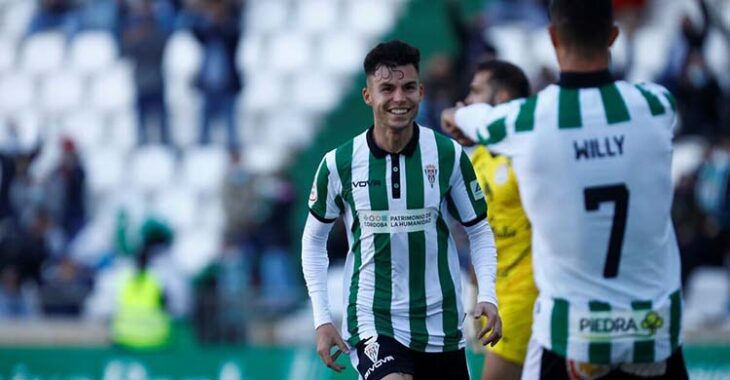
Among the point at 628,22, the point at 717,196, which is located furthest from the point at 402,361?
the point at 628,22

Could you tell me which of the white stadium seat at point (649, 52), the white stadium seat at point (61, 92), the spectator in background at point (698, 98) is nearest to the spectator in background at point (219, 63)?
the white stadium seat at point (61, 92)

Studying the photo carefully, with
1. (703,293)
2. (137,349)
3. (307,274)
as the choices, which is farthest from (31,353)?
(307,274)

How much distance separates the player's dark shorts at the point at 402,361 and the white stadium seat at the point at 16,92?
44.2 ft

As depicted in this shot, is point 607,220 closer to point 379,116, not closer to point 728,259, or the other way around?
point 379,116

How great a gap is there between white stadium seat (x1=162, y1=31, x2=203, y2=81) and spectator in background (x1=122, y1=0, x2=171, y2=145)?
338mm

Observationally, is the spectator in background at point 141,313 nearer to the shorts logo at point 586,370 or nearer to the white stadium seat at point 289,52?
the white stadium seat at point 289,52

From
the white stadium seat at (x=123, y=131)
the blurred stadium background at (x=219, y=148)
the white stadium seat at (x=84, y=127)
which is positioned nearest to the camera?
the blurred stadium background at (x=219, y=148)

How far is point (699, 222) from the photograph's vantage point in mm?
13156

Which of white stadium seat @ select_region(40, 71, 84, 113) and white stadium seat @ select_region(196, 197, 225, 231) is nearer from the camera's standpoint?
white stadium seat @ select_region(196, 197, 225, 231)

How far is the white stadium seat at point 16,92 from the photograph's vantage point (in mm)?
18891

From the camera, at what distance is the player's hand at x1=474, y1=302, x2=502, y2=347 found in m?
5.87

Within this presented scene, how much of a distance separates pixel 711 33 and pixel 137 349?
7.04 metres

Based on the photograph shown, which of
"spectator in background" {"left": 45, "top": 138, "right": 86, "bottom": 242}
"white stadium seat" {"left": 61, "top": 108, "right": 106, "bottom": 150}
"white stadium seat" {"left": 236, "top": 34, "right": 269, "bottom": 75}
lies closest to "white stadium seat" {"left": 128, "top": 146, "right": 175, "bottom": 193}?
"white stadium seat" {"left": 61, "top": 108, "right": 106, "bottom": 150}

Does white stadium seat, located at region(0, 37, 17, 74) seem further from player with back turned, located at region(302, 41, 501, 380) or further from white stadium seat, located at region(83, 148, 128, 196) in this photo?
player with back turned, located at region(302, 41, 501, 380)
